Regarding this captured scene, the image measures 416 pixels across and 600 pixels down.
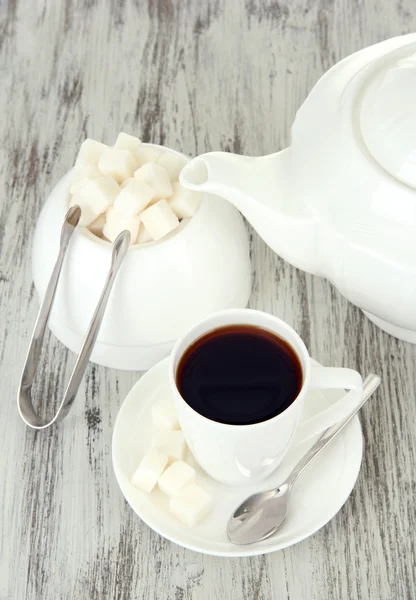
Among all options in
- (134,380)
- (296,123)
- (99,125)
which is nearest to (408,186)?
(296,123)

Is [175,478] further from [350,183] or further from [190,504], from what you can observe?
[350,183]

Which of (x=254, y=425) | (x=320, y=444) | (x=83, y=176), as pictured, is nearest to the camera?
(x=254, y=425)

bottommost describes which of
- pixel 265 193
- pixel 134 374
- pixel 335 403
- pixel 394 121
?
pixel 134 374

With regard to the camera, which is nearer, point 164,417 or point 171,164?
point 164,417

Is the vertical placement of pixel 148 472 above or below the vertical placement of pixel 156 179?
below

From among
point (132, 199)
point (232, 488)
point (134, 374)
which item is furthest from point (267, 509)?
point (132, 199)

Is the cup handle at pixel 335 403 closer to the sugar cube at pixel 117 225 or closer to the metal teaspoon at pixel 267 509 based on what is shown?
the metal teaspoon at pixel 267 509
